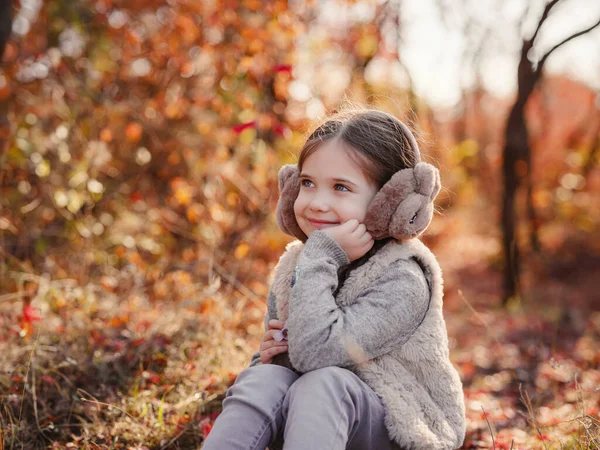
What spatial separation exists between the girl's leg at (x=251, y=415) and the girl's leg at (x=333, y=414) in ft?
0.16

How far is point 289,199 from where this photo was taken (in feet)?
7.47

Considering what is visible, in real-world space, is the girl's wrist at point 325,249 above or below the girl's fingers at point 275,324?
above

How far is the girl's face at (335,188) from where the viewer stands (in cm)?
207

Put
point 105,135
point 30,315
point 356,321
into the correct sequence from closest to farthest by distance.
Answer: point 356,321 < point 30,315 < point 105,135

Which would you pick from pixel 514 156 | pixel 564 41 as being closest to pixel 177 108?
pixel 564 41

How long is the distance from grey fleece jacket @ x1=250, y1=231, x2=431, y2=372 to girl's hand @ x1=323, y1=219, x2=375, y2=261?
0.07 ft

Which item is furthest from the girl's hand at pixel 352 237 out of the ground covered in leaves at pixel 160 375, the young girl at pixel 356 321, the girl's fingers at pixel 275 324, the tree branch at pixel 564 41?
the tree branch at pixel 564 41

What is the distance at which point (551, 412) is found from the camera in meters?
3.40

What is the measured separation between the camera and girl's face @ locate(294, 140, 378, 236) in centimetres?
207

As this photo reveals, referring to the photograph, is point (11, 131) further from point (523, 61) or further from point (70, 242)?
point (523, 61)

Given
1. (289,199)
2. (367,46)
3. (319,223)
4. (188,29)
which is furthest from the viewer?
(367,46)

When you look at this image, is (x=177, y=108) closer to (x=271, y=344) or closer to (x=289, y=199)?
(x=289, y=199)

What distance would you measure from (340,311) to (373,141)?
58cm

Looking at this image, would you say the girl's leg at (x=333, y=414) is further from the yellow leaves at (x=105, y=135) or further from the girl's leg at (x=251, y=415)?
the yellow leaves at (x=105, y=135)
